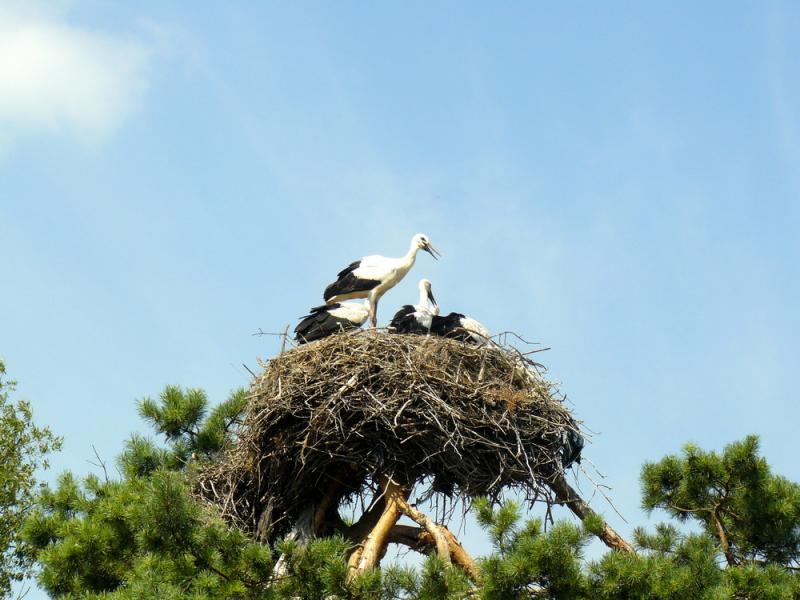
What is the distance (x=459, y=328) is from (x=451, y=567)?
12.5 feet

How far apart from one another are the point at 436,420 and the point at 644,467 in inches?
81.2

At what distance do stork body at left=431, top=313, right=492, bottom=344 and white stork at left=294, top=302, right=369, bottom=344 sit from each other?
0.74 meters

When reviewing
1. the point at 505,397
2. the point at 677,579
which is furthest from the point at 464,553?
the point at 677,579

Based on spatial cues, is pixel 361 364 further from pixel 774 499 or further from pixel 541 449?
pixel 774 499

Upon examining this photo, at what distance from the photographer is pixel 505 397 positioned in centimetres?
968

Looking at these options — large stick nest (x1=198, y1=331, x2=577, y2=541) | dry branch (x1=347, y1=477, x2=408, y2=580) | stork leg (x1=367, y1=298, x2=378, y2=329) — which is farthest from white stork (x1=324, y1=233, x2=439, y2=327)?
dry branch (x1=347, y1=477, x2=408, y2=580)

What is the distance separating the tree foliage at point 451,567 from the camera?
7297 millimetres

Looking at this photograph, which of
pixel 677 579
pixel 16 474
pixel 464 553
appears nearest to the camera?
pixel 677 579

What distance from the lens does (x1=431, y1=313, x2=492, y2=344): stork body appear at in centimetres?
1088

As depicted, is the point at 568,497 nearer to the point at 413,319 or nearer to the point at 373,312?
the point at 413,319

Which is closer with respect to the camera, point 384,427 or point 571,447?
point 384,427

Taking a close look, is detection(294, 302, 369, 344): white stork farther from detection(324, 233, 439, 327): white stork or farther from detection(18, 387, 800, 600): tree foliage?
detection(18, 387, 800, 600): tree foliage

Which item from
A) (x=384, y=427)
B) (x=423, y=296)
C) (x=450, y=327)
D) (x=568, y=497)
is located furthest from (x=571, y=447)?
(x=423, y=296)

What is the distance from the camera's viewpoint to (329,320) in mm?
11242
